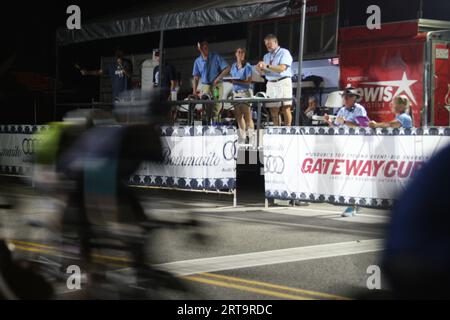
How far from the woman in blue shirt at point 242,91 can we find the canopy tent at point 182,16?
37.0 inches

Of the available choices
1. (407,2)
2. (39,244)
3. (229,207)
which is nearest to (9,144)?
(229,207)

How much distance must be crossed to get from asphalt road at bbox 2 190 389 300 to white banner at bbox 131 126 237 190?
0.45 meters

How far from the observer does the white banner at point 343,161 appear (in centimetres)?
1139

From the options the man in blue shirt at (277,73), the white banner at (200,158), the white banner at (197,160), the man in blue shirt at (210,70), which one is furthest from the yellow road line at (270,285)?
the man in blue shirt at (210,70)

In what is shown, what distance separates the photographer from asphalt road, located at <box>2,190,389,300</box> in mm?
6938

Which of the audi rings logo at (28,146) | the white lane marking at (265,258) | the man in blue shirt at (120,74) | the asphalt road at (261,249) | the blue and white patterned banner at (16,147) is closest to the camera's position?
the asphalt road at (261,249)

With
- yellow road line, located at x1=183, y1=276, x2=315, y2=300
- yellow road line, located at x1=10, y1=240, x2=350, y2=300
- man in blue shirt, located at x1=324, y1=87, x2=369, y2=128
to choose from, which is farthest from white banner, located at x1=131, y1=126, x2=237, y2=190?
yellow road line, located at x1=183, y1=276, x2=315, y2=300

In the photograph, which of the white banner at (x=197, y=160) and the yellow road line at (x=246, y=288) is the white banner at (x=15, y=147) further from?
the yellow road line at (x=246, y=288)

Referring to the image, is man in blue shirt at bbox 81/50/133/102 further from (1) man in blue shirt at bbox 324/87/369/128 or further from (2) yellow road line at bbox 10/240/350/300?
(2) yellow road line at bbox 10/240/350/300

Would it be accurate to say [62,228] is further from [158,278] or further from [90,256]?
[158,278]

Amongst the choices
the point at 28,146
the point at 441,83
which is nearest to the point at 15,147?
the point at 28,146

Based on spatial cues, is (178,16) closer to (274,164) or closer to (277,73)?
(277,73)

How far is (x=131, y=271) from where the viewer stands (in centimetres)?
582
